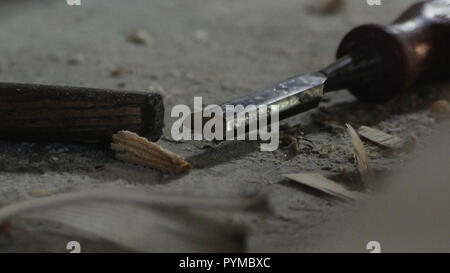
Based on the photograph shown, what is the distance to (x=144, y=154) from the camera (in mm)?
1310

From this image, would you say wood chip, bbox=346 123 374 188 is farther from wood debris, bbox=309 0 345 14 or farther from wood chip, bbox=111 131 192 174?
wood debris, bbox=309 0 345 14

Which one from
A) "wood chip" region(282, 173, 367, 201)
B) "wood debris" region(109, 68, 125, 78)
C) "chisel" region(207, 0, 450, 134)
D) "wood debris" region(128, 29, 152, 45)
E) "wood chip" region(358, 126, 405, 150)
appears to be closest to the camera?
"wood chip" region(282, 173, 367, 201)

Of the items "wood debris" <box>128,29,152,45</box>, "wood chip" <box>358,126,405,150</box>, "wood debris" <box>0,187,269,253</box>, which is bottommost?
"wood debris" <box>0,187,269,253</box>

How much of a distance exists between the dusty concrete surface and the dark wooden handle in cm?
8

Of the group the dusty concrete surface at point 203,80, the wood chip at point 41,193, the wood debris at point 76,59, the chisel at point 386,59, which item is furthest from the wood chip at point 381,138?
the wood debris at point 76,59

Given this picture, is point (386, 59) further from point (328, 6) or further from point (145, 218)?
point (328, 6)

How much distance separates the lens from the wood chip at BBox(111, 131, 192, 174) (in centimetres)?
129

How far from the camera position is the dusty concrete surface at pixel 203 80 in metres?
1.19

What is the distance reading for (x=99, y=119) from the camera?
1.33 m

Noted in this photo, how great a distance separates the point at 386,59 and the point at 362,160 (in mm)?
385

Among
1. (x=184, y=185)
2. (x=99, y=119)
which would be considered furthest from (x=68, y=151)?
(x=184, y=185)

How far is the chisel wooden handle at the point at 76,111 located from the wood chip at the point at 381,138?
0.54 metres

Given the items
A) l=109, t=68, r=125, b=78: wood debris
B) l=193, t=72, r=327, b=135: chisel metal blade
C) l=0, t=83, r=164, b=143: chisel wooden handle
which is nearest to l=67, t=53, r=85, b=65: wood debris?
l=109, t=68, r=125, b=78: wood debris
